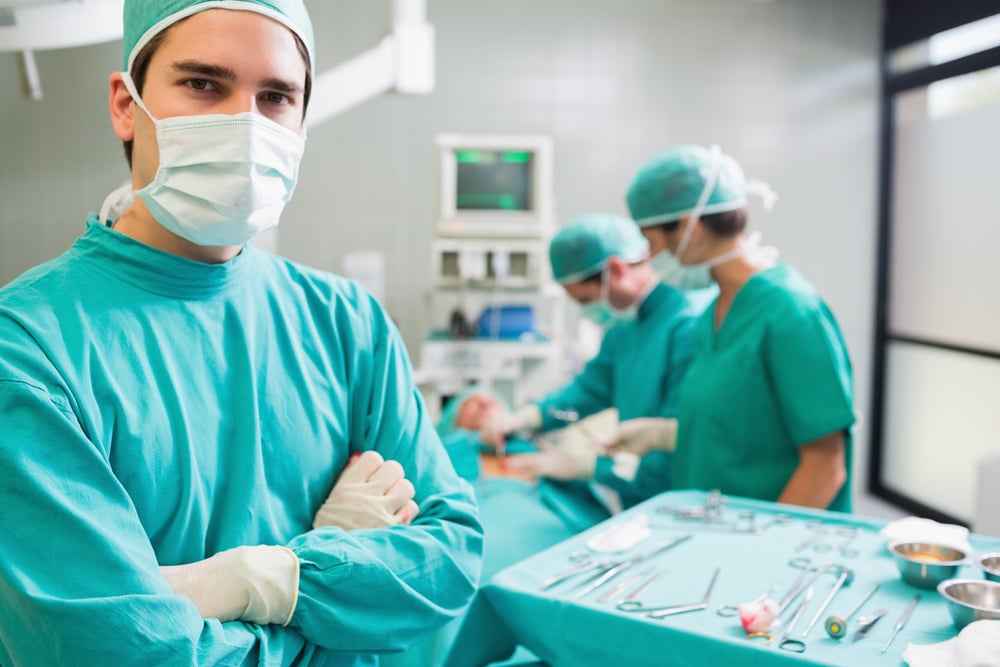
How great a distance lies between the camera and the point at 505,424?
2.75 meters

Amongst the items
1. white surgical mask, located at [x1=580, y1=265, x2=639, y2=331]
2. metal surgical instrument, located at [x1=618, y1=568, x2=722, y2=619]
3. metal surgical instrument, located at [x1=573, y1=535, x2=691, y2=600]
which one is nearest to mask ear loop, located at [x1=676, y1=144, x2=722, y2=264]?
white surgical mask, located at [x1=580, y1=265, x2=639, y2=331]

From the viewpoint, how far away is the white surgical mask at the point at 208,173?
97 cm

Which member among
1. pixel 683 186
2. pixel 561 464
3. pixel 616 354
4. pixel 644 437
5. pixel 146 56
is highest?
pixel 146 56

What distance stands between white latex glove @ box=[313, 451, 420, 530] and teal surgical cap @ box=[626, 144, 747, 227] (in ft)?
3.90

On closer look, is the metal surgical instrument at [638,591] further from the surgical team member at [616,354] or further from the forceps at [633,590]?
the surgical team member at [616,354]

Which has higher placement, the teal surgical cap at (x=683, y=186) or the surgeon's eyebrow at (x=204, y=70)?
the surgeon's eyebrow at (x=204, y=70)

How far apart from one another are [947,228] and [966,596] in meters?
3.35

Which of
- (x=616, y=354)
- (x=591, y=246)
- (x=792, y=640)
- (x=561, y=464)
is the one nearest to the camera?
(x=792, y=640)

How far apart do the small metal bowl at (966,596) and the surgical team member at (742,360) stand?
54 cm

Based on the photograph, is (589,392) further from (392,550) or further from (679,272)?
(392,550)

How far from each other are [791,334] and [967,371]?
106 inches

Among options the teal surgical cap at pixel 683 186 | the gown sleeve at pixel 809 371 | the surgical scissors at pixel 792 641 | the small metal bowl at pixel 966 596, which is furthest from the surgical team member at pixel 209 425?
the teal surgical cap at pixel 683 186

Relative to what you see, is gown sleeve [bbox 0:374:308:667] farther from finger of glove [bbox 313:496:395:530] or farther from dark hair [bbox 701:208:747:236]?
dark hair [bbox 701:208:747:236]

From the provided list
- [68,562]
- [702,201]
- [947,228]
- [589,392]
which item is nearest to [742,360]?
[702,201]
